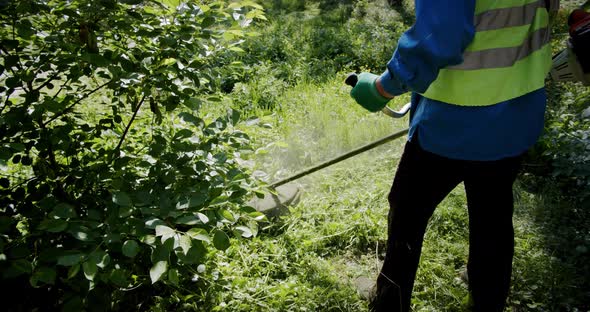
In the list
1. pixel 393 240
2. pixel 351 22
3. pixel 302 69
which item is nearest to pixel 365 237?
pixel 393 240

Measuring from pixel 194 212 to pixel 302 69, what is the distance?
→ 4.33 meters

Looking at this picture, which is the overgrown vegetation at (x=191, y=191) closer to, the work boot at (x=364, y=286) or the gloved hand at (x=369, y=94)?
the work boot at (x=364, y=286)

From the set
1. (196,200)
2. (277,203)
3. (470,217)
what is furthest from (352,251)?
(196,200)

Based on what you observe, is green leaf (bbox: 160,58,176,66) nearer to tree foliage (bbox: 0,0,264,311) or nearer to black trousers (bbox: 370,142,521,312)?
tree foliage (bbox: 0,0,264,311)

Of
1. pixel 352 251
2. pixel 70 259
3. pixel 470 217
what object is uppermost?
pixel 70 259

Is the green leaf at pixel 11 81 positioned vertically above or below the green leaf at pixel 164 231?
above

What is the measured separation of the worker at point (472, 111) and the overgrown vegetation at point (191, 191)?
58 cm

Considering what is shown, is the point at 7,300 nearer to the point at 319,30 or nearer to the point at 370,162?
the point at 370,162

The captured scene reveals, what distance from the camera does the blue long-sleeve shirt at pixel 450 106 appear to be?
1.27 meters

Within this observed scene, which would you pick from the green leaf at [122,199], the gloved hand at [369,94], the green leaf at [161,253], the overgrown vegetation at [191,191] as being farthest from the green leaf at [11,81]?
the gloved hand at [369,94]

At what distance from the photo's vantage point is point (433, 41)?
1.30 metres

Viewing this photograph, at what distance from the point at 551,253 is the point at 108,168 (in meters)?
2.51

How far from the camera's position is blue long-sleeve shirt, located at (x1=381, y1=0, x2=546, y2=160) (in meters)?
1.27

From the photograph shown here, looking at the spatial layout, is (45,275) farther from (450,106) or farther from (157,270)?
(450,106)
